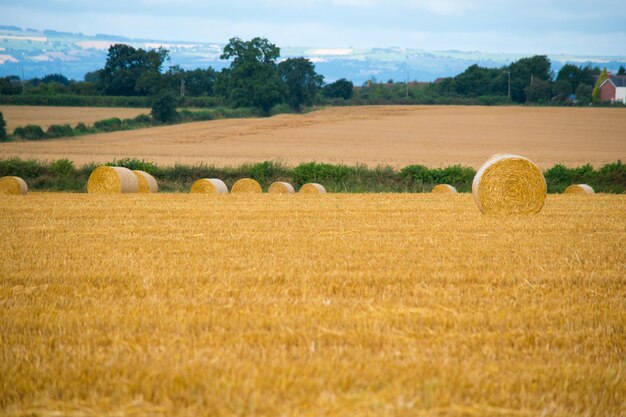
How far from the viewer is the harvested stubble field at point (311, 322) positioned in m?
4.61

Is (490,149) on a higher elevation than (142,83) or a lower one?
lower

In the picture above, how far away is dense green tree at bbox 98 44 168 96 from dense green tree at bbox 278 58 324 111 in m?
16.0

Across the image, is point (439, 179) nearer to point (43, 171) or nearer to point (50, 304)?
point (43, 171)

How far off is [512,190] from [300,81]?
75718mm

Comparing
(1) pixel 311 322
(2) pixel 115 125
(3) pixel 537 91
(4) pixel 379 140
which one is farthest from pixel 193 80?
(1) pixel 311 322

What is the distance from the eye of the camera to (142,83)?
294ft

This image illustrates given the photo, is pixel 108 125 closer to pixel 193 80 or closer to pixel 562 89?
pixel 193 80

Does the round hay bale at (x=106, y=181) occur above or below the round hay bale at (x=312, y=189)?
above

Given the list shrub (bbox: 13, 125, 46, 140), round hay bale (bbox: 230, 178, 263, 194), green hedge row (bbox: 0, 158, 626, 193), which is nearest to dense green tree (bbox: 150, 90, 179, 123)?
shrub (bbox: 13, 125, 46, 140)

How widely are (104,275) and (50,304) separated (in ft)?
3.82

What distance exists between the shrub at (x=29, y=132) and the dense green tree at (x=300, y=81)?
35.3 meters

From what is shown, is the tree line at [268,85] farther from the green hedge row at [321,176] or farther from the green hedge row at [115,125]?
the green hedge row at [321,176]

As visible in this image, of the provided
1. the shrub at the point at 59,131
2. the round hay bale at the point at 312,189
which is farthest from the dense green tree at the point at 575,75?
the round hay bale at the point at 312,189

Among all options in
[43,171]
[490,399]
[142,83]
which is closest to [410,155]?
[43,171]
